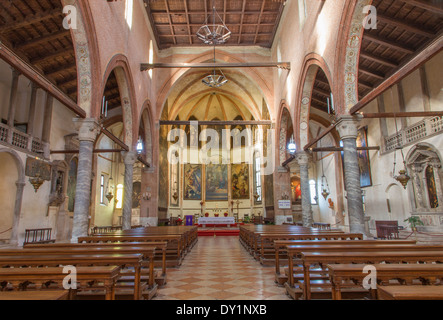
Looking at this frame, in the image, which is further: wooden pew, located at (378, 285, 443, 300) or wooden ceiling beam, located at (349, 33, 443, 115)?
wooden ceiling beam, located at (349, 33, 443, 115)

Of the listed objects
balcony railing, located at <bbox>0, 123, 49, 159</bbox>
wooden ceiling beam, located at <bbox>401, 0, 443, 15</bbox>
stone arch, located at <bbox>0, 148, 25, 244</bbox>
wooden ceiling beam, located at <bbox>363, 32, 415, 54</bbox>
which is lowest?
stone arch, located at <bbox>0, 148, 25, 244</bbox>

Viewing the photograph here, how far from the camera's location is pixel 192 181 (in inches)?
1078

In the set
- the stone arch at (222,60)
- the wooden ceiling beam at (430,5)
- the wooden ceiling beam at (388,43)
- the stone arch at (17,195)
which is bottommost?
the stone arch at (17,195)

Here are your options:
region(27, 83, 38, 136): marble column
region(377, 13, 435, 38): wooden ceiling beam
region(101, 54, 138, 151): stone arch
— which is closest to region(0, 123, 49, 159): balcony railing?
region(27, 83, 38, 136): marble column

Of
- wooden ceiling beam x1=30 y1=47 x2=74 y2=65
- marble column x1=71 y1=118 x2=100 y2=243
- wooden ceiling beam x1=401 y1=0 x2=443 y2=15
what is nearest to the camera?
marble column x1=71 y1=118 x2=100 y2=243

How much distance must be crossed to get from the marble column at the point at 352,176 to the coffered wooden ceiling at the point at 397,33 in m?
4.82

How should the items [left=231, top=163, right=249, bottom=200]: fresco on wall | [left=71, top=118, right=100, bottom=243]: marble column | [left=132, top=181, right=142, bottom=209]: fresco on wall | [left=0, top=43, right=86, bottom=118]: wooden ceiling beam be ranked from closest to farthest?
[left=0, top=43, right=86, bottom=118]: wooden ceiling beam → [left=71, top=118, right=100, bottom=243]: marble column → [left=132, top=181, right=142, bottom=209]: fresco on wall → [left=231, top=163, right=249, bottom=200]: fresco on wall

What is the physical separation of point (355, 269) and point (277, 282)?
2.77 m

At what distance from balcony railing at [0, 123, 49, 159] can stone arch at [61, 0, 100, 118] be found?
13.9 ft

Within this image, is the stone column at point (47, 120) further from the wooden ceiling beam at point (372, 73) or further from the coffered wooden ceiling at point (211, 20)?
the wooden ceiling beam at point (372, 73)

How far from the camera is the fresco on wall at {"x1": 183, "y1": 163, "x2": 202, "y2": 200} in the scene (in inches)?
1062

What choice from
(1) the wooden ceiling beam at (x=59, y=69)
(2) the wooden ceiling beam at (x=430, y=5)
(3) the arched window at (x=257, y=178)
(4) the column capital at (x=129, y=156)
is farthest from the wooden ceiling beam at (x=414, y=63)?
(3) the arched window at (x=257, y=178)

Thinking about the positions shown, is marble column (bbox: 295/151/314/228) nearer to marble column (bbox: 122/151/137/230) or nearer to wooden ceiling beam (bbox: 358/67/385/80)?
wooden ceiling beam (bbox: 358/67/385/80)

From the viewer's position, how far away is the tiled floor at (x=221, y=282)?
4.46 meters
